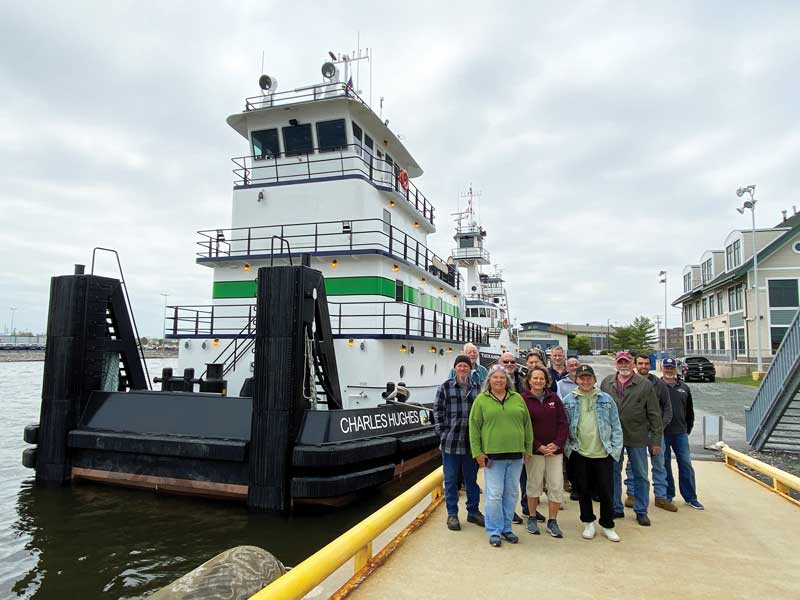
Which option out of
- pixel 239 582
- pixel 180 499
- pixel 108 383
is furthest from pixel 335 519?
pixel 108 383

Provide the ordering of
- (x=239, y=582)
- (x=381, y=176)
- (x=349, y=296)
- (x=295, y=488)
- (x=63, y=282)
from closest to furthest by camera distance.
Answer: (x=239, y=582)
(x=295, y=488)
(x=63, y=282)
(x=349, y=296)
(x=381, y=176)

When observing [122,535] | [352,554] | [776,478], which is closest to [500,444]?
[352,554]

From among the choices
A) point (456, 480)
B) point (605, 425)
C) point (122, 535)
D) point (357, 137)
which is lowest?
point (122, 535)

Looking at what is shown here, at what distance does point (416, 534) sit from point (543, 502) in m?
1.85

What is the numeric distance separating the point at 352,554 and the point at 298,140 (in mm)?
11359

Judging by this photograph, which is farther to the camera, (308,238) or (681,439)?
(308,238)

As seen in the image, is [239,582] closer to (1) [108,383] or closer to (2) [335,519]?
(2) [335,519]

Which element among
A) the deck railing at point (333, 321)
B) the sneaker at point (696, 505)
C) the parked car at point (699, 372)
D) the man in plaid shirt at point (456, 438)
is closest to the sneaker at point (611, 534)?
the man in plaid shirt at point (456, 438)

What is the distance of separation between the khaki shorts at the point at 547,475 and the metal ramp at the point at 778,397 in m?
6.68

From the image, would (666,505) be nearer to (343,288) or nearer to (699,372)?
(343,288)

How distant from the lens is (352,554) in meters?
3.47

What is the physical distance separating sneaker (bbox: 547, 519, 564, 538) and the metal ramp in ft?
22.1

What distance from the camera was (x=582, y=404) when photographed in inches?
188

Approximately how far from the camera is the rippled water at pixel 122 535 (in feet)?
16.8
